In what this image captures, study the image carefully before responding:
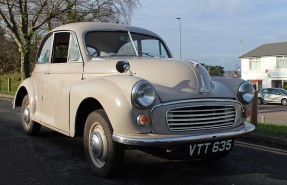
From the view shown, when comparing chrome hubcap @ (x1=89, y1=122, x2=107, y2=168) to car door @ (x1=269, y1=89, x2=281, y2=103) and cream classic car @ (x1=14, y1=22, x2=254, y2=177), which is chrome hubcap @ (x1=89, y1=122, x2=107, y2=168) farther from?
car door @ (x1=269, y1=89, x2=281, y2=103)

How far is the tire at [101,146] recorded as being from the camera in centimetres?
461

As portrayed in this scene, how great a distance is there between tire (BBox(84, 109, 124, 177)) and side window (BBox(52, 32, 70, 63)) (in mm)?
1684

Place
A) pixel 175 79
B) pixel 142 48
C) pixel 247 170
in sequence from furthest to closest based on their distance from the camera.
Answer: pixel 142 48 < pixel 247 170 < pixel 175 79

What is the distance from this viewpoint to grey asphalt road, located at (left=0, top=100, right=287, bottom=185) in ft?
15.7

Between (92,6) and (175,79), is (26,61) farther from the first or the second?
(175,79)

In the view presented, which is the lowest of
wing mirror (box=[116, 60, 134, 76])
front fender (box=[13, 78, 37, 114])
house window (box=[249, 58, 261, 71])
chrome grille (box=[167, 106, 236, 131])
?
chrome grille (box=[167, 106, 236, 131])

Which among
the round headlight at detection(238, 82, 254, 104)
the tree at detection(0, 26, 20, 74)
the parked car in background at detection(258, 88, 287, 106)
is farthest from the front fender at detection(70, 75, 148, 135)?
the tree at detection(0, 26, 20, 74)

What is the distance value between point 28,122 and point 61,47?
1.82 metres

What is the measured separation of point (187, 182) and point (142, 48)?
2.40m

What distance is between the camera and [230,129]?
489cm

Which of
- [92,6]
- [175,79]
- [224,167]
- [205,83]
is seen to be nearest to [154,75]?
[175,79]

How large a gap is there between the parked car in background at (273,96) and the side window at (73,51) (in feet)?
93.2

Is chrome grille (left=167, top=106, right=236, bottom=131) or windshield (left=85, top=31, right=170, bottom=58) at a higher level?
windshield (left=85, top=31, right=170, bottom=58)

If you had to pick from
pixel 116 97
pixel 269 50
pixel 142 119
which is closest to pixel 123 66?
pixel 116 97
